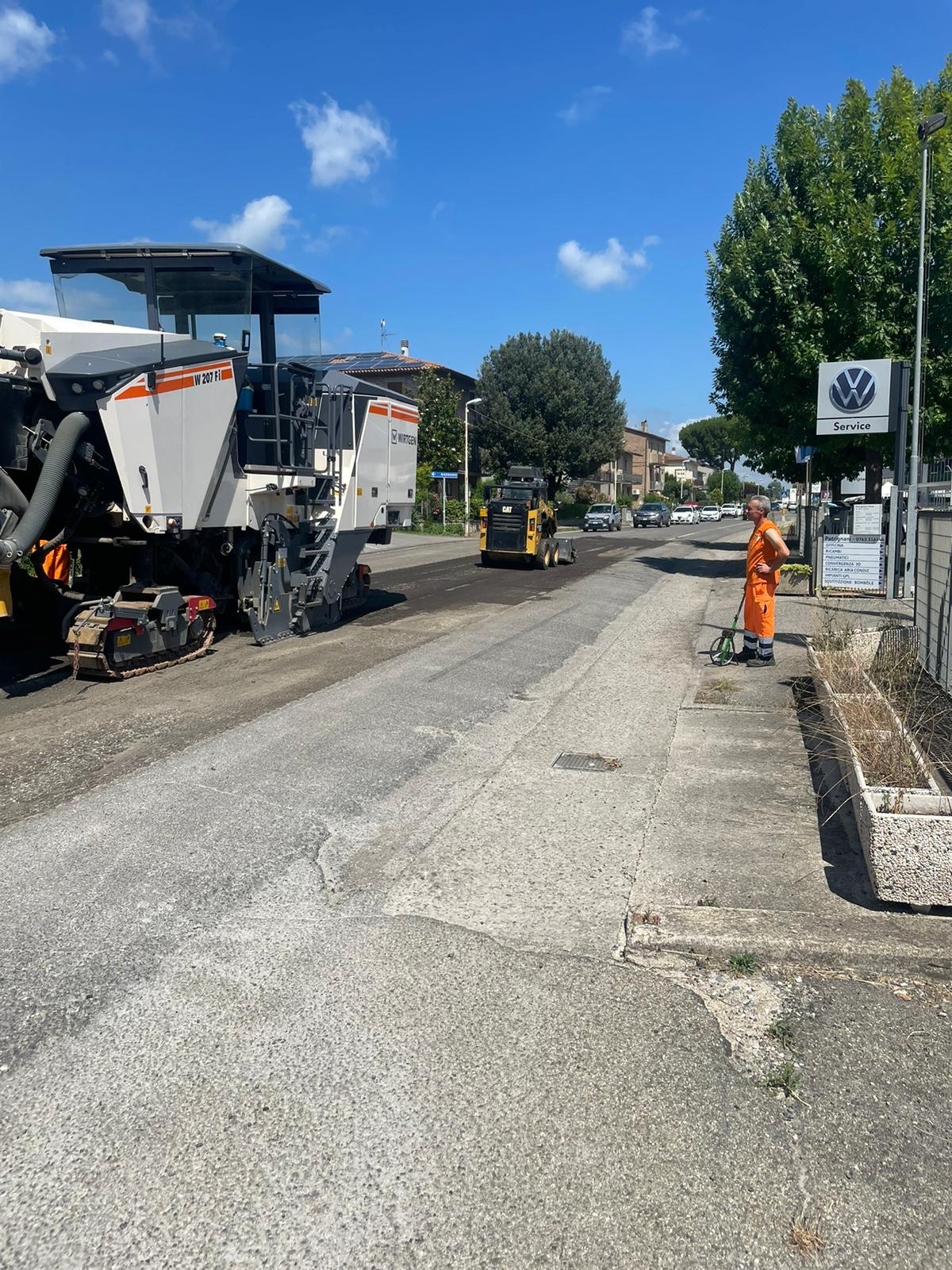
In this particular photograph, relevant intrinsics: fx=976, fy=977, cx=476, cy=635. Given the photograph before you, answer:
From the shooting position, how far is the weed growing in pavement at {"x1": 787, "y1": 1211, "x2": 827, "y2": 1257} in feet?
7.89

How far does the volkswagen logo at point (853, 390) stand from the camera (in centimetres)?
1577

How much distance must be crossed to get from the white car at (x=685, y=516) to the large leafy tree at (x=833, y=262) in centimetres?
4752

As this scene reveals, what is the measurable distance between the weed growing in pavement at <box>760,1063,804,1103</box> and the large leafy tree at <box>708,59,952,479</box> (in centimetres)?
1805

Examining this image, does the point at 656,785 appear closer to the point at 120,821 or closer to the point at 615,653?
the point at 120,821

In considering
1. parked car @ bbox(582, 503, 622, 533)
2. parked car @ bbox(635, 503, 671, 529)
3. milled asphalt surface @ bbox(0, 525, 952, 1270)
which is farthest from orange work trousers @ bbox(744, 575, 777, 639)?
parked car @ bbox(635, 503, 671, 529)

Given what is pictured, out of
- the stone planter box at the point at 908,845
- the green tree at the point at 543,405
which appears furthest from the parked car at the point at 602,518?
the stone planter box at the point at 908,845

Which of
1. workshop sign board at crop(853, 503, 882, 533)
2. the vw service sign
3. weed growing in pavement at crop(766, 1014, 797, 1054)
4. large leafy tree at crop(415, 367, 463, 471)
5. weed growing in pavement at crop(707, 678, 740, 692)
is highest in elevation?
large leafy tree at crop(415, 367, 463, 471)

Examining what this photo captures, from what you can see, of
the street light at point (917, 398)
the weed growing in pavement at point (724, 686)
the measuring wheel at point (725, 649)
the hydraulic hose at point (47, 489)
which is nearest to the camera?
the hydraulic hose at point (47, 489)

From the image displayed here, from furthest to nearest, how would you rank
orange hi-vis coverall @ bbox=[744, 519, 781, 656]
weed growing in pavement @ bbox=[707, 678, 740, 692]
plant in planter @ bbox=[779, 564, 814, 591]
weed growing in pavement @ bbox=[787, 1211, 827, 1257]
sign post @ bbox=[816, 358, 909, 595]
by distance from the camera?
plant in planter @ bbox=[779, 564, 814, 591] → sign post @ bbox=[816, 358, 909, 595] → orange hi-vis coverall @ bbox=[744, 519, 781, 656] → weed growing in pavement @ bbox=[707, 678, 740, 692] → weed growing in pavement @ bbox=[787, 1211, 827, 1257]

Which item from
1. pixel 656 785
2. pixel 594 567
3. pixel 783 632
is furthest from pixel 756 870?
pixel 594 567

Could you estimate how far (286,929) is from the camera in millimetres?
4121

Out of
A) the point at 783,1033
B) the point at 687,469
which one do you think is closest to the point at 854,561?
the point at 783,1033

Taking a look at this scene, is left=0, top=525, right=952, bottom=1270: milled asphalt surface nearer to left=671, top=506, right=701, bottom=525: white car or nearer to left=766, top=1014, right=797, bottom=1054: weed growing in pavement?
left=766, top=1014, right=797, bottom=1054: weed growing in pavement

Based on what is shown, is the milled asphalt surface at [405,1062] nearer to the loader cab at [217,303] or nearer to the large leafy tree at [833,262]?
the loader cab at [217,303]
